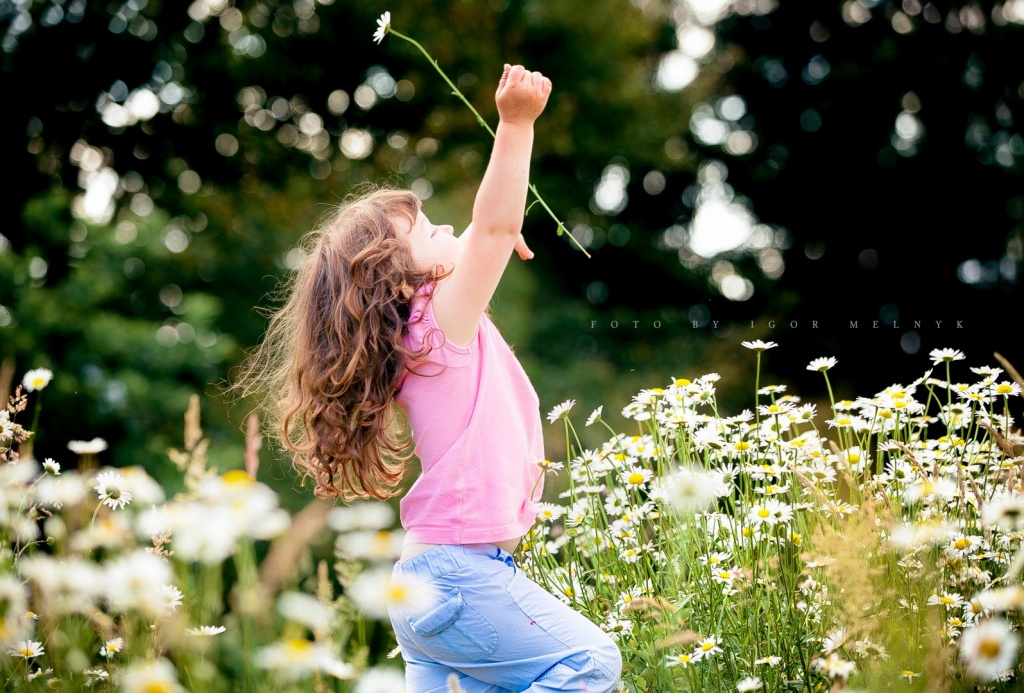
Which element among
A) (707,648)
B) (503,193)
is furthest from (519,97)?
(707,648)

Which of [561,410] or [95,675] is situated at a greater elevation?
[561,410]

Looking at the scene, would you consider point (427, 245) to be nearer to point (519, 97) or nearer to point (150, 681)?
point (519, 97)

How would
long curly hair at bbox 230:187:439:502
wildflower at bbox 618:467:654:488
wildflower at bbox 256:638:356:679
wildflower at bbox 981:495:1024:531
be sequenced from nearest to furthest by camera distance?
wildflower at bbox 256:638:356:679
wildflower at bbox 981:495:1024:531
long curly hair at bbox 230:187:439:502
wildflower at bbox 618:467:654:488

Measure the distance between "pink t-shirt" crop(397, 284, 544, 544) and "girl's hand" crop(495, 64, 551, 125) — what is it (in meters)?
0.44

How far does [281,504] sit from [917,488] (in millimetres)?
7629

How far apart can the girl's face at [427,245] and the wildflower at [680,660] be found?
96cm

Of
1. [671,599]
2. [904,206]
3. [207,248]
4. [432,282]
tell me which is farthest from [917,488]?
[904,206]

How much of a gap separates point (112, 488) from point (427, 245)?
2.82 feet

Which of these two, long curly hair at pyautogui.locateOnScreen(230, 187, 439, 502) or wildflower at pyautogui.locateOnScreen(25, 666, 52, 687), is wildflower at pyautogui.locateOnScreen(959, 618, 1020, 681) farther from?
wildflower at pyautogui.locateOnScreen(25, 666, 52, 687)

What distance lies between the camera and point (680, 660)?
6.31ft

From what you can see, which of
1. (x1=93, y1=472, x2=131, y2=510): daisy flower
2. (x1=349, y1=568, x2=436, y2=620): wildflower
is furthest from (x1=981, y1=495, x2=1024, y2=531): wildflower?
(x1=93, y1=472, x2=131, y2=510): daisy flower

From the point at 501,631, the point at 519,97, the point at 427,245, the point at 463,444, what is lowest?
the point at 501,631

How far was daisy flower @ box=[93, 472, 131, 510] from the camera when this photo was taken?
1971 mm

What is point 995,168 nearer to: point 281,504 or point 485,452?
A: point 281,504
